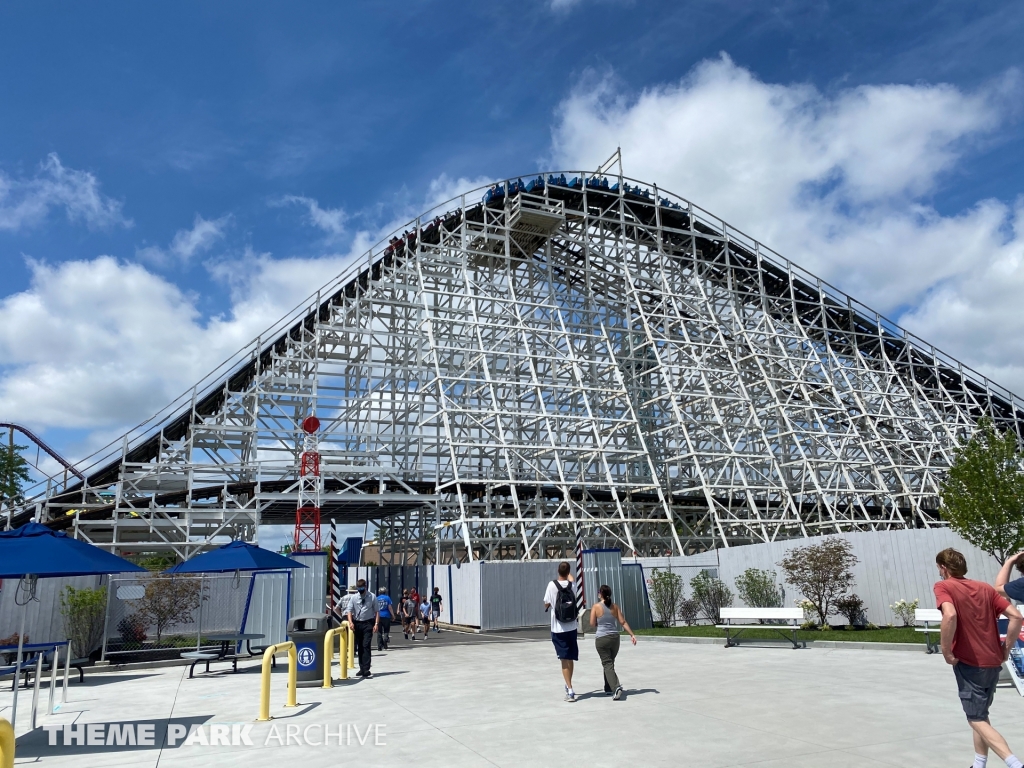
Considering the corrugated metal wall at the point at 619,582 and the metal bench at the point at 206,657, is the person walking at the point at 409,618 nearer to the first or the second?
the corrugated metal wall at the point at 619,582

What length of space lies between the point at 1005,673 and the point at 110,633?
51.1ft

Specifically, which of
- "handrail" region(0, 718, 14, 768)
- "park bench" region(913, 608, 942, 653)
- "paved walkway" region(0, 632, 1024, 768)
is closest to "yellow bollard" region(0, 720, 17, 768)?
"handrail" region(0, 718, 14, 768)

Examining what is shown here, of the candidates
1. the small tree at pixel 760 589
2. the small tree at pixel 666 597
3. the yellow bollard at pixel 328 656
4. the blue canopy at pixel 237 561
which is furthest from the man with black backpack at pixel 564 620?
the small tree at pixel 666 597

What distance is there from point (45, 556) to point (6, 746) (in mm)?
4982

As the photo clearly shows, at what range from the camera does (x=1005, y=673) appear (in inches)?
365

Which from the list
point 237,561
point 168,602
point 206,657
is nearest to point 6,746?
point 206,657

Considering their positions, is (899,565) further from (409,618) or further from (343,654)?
(343,654)

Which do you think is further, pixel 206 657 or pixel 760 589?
pixel 760 589

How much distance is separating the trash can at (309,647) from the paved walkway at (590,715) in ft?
1.44

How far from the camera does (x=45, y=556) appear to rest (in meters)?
8.59

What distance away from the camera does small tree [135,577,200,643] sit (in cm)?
1641

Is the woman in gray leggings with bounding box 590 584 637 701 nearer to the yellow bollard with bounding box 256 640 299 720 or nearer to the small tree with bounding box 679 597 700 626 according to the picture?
the yellow bollard with bounding box 256 640 299 720

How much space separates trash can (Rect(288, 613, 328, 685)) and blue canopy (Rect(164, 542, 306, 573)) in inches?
134

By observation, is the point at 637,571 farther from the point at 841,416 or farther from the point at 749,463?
the point at 841,416
